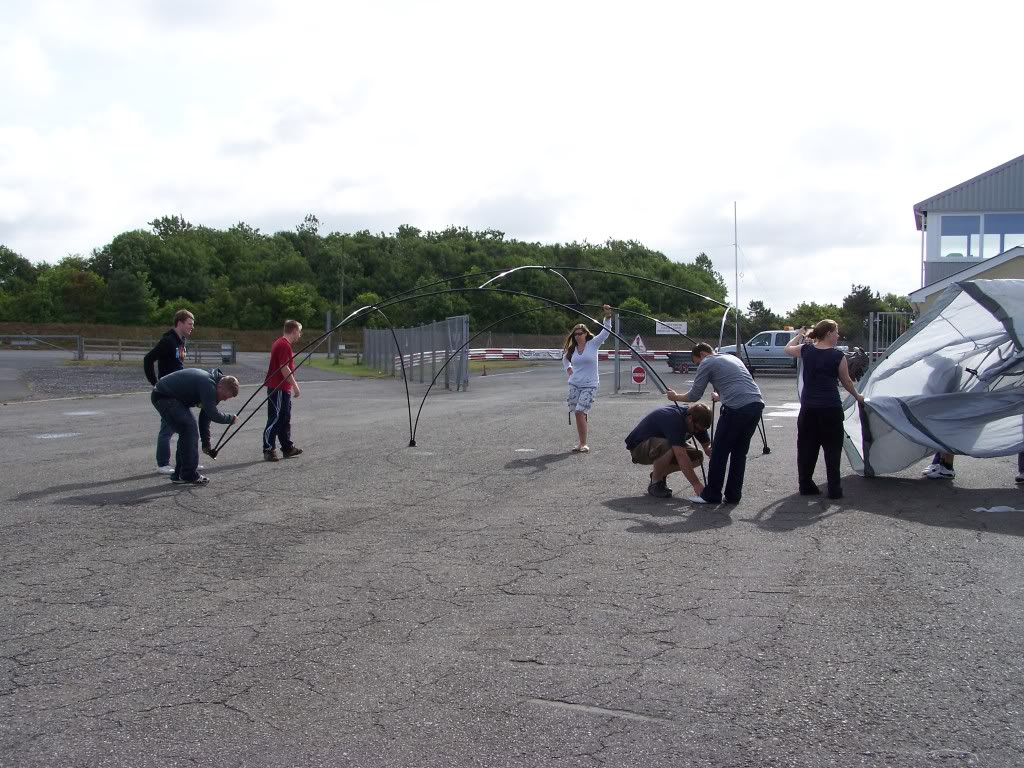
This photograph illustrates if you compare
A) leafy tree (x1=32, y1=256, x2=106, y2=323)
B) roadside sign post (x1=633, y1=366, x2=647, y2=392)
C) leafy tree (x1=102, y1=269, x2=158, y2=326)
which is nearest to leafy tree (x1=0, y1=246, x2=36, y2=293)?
leafy tree (x1=32, y1=256, x2=106, y2=323)

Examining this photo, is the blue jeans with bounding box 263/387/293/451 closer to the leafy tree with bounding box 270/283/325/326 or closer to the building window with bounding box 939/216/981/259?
the building window with bounding box 939/216/981/259

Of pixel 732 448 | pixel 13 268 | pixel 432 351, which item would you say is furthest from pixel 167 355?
pixel 13 268

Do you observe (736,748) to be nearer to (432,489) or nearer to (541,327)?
(432,489)

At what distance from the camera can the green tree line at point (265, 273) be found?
3351 inches

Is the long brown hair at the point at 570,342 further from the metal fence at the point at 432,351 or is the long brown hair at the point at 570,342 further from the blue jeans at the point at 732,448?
the metal fence at the point at 432,351

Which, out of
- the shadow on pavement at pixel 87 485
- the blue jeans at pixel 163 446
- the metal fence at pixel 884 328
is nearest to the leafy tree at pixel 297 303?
the metal fence at pixel 884 328

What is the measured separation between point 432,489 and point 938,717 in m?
6.47

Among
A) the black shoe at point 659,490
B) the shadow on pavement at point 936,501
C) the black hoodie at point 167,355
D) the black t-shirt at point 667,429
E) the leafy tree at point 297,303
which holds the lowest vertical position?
the shadow on pavement at point 936,501

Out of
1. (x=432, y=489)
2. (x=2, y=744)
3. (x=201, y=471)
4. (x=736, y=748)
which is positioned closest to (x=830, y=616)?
(x=736, y=748)

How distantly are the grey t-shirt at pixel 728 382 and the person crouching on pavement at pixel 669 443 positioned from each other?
222 millimetres

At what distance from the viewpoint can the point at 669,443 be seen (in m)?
9.30

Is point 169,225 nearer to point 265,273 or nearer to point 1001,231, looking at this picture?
point 265,273

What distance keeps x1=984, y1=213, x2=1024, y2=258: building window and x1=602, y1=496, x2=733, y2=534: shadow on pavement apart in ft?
89.2

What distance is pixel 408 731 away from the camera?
153 inches
